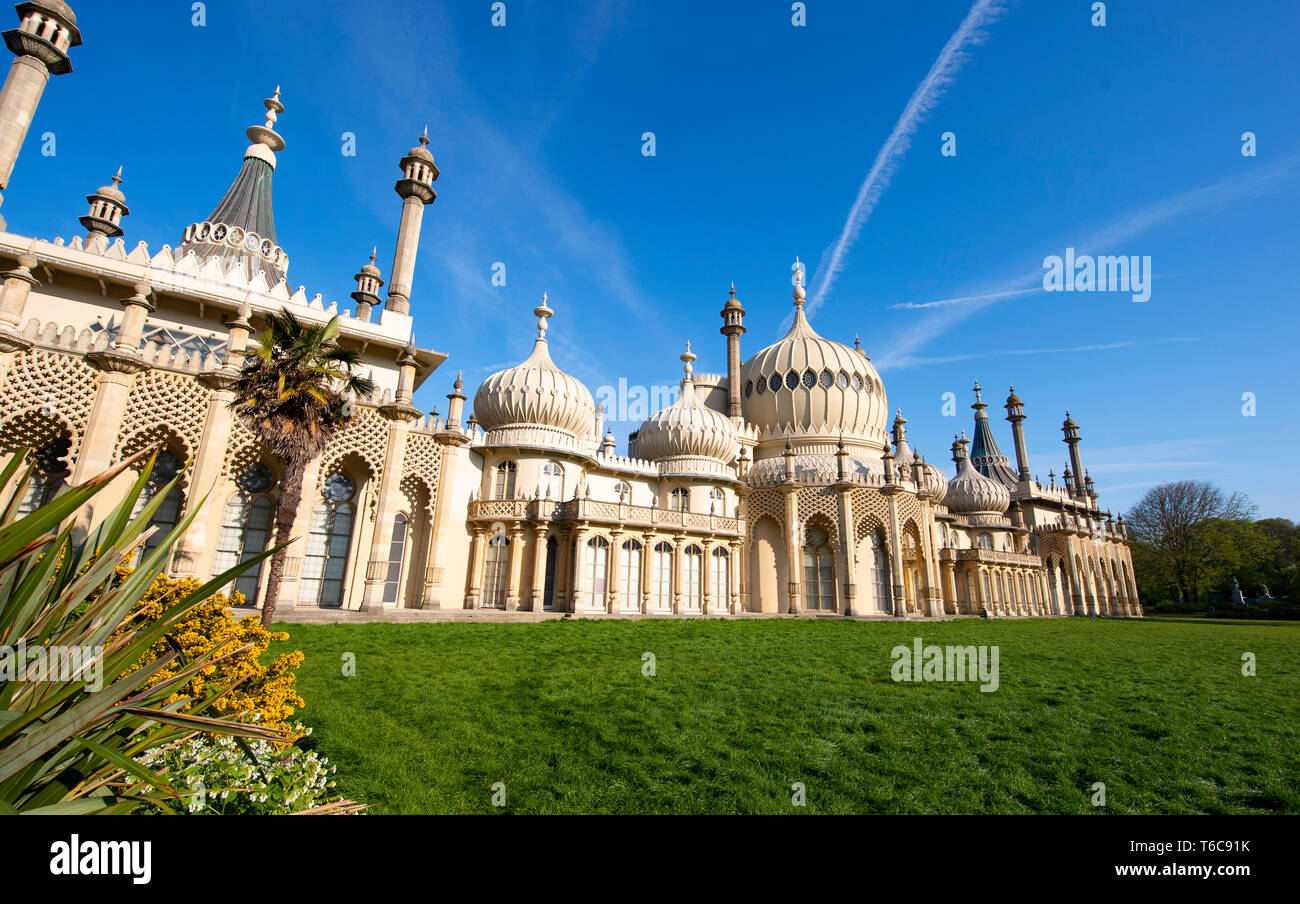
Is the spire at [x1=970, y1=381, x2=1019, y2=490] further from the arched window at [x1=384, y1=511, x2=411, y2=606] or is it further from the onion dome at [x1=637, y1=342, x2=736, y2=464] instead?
the arched window at [x1=384, y1=511, x2=411, y2=606]

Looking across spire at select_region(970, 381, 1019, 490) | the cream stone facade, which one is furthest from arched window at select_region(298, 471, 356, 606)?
spire at select_region(970, 381, 1019, 490)

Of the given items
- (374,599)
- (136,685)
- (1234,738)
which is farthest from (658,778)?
(374,599)

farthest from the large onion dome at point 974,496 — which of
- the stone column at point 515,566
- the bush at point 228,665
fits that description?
the bush at point 228,665

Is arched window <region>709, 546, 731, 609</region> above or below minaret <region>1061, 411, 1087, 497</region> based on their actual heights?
below

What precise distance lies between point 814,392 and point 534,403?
16.9 metres

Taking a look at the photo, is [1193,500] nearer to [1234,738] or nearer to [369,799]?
[1234,738]

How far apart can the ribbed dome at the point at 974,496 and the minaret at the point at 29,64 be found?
1882 inches

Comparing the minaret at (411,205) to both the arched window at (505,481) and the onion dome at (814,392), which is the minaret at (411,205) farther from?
the onion dome at (814,392)

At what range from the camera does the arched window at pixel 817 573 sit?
89.8ft

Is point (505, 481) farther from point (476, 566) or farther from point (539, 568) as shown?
point (539, 568)

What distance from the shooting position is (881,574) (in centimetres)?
2848

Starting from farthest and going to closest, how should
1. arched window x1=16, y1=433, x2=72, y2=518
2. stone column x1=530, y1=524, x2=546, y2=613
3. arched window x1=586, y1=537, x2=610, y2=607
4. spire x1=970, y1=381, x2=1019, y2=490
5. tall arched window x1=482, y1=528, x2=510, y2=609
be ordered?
spire x1=970, y1=381, x2=1019, y2=490 → arched window x1=586, y1=537, x2=610, y2=607 → tall arched window x1=482, y1=528, x2=510, y2=609 → stone column x1=530, y1=524, x2=546, y2=613 → arched window x1=16, y1=433, x2=72, y2=518

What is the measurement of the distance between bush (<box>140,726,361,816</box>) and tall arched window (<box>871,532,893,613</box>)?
2719cm

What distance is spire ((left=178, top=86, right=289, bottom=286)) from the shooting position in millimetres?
22281
